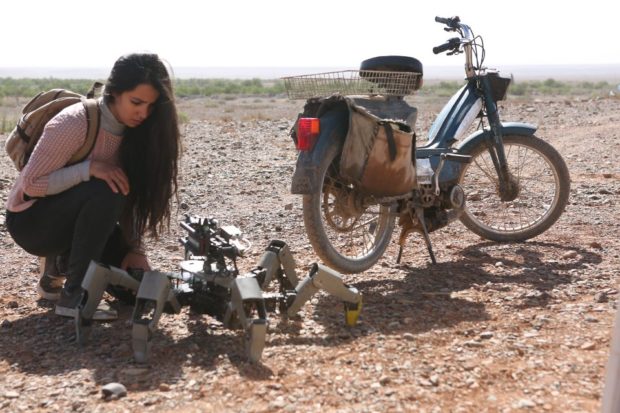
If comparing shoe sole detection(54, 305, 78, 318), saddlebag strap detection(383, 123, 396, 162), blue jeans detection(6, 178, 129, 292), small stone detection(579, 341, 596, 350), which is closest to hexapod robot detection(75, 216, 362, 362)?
shoe sole detection(54, 305, 78, 318)

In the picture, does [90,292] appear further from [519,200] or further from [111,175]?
[519,200]

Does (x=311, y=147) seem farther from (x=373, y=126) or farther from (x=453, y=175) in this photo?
(x=453, y=175)

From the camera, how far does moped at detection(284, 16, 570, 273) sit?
179 inches

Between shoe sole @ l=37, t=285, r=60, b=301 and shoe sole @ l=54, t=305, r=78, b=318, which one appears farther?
shoe sole @ l=37, t=285, r=60, b=301

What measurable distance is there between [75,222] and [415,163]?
1955mm

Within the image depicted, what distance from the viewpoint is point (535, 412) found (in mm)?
2926

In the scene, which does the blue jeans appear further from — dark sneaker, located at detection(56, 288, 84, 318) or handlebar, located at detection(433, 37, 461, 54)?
handlebar, located at detection(433, 37, 461, 54)

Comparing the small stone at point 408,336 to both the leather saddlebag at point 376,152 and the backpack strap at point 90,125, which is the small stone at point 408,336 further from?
the backpack strap at point 90,125

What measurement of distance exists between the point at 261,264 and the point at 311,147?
0.73 metres

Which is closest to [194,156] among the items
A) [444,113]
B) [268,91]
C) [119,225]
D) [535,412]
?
[444,113]

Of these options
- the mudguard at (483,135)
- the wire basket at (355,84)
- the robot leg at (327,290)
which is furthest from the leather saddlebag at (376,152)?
the mudguard at (483,135)

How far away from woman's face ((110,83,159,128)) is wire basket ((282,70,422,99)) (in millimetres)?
1058

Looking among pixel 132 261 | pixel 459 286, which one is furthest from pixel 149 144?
pixel 459 286

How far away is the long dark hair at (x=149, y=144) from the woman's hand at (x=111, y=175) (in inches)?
5.8
